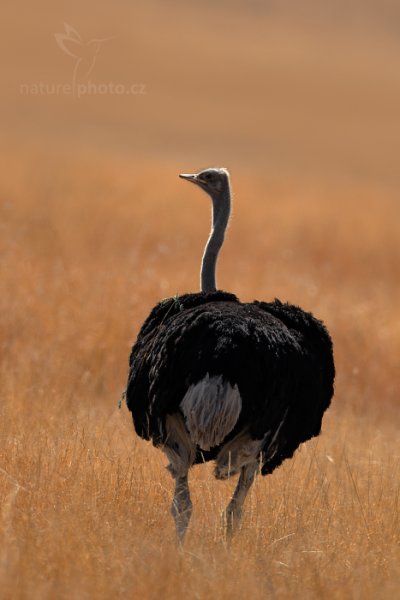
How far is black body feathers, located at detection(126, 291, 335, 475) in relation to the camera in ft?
17.3

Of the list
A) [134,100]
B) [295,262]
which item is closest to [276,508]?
[295,262]

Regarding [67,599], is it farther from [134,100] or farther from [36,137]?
[134,100]

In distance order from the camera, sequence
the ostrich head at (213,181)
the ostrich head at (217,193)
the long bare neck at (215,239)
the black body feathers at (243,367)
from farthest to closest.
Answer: the ostrich head at (213,181)
the ostrich head at (217,193)
the long bare neck at (215,239)
the black body feathers at (243,367)

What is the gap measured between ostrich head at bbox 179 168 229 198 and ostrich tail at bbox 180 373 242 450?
1.97 m

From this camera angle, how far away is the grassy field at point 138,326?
15.9 feet

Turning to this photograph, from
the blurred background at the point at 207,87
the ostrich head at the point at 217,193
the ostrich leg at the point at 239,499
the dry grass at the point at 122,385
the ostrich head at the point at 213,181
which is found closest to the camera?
the dry grass at the point at 122,385

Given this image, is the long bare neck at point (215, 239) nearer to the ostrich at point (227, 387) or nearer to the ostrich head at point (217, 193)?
the ostrich head at point (217, 193)

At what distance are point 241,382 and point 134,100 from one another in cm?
3825

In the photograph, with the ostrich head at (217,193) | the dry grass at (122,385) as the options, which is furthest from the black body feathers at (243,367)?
the ostrich head at (217,193)

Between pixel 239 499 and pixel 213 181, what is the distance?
2006mm
